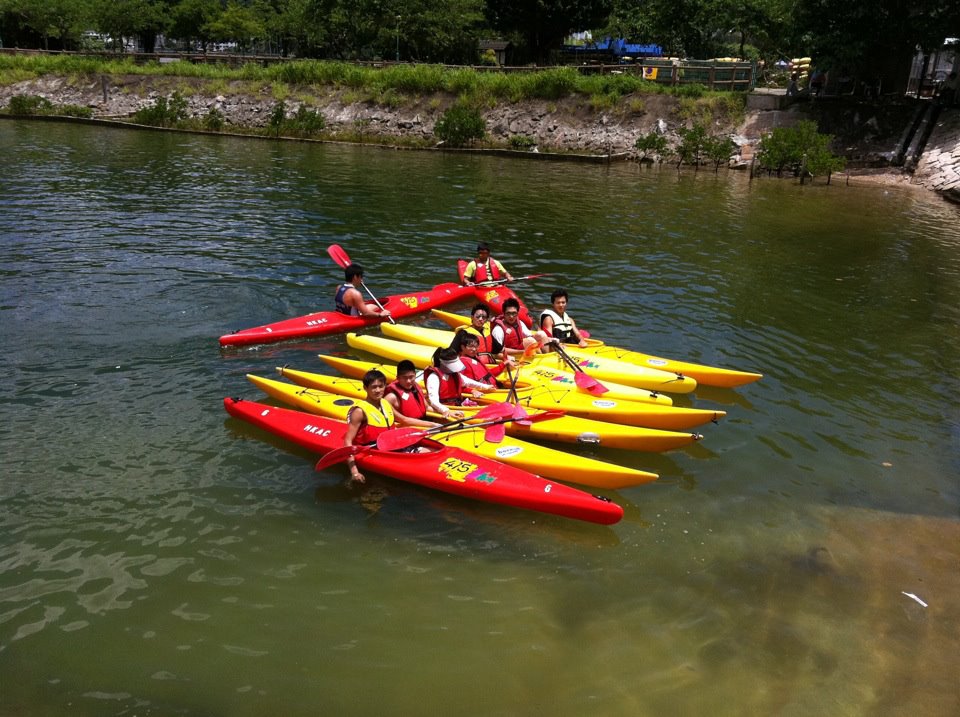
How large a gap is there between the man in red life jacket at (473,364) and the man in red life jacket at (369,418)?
4.87 ft

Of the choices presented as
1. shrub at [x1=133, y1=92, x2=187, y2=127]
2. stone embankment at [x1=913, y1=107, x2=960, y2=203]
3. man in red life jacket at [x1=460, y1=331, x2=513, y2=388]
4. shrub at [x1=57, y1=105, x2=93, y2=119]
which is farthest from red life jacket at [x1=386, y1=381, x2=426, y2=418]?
shrub at [x1=57, y1=105, x2=93, y2=119]

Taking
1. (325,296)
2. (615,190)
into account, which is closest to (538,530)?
(325,296)

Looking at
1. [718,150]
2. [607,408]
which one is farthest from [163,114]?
[607,408]

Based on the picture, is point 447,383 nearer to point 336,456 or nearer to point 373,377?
point 373,377

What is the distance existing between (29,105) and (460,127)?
2216 centimetres

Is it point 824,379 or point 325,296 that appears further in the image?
point 325,296

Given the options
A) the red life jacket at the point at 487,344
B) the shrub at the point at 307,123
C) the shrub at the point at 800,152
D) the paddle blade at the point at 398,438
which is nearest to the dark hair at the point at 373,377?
the paddle blade at the point at 398,438

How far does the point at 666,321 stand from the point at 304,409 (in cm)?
679

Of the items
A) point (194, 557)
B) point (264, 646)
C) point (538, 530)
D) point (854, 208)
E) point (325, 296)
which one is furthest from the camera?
point (854, 208)

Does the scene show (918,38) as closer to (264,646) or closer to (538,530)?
(538,530)

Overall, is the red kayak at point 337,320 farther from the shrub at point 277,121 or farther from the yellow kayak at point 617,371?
the shrub at point 277,121

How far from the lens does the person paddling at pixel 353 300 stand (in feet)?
41.8

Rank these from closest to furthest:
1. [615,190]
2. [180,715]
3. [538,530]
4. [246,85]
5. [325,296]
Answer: [180,715], [538,530], [325,296], [615,190], [246,85]

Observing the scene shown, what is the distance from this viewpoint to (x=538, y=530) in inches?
298
